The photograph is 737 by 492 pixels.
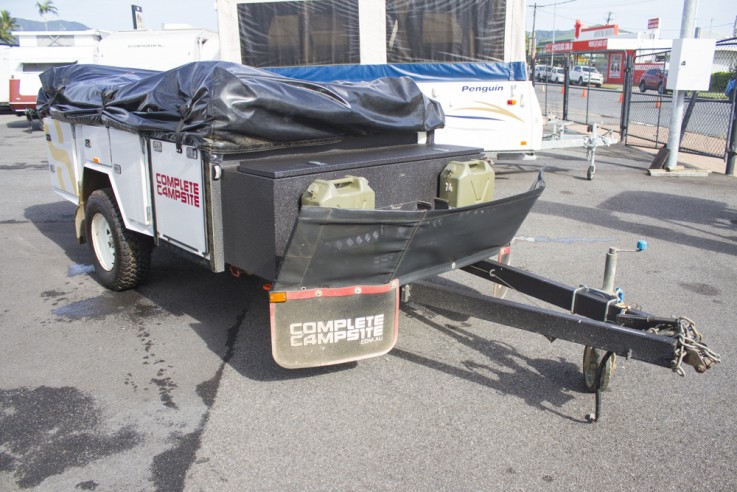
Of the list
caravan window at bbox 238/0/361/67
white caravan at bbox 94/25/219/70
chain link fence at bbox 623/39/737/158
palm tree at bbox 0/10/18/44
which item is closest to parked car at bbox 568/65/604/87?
chain link fence at bbox 623/39/737/158

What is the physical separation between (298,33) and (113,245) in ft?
19.6

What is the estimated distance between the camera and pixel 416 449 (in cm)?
348

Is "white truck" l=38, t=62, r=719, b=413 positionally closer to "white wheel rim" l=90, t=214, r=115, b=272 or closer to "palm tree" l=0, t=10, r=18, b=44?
"white wheel rim" l=90, t=214, r=115, b=272

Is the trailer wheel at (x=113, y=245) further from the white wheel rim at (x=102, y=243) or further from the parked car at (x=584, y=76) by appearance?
the parked car at (x=584, y=76)

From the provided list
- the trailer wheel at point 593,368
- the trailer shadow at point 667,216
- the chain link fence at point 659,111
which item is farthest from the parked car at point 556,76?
the trailer wheel at point 593,368

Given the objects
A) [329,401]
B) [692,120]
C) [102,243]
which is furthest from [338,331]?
[692,120]

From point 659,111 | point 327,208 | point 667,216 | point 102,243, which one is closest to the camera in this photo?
point 327,208

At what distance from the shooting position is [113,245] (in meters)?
5.62

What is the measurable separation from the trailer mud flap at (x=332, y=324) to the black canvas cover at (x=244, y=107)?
3.74 ft

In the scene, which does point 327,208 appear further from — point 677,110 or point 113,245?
point 677,110

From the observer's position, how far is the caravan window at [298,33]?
1014 cm

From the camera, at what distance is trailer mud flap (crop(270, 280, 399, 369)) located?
12.3 ft

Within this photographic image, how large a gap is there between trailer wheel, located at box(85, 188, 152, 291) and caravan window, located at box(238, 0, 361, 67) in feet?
17.9

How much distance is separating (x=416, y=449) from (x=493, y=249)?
172cm
